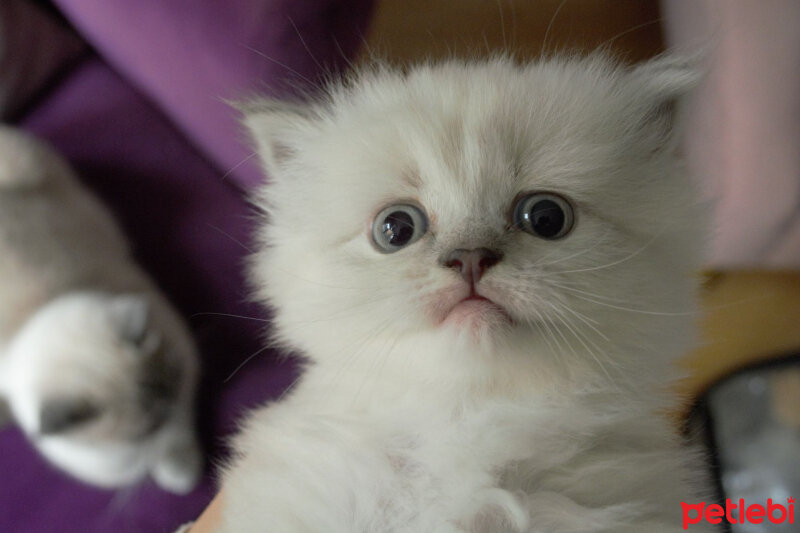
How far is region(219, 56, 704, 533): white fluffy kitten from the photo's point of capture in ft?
1.95

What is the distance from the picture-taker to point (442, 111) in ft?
2.29

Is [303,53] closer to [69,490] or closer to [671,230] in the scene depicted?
[671,230]

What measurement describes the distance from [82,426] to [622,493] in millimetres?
Result: 1201

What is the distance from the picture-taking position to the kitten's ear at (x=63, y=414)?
47.9 inches

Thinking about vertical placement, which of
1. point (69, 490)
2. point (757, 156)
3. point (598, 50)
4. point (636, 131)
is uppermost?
point (757, 156)

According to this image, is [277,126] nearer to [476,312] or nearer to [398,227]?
[398,227]

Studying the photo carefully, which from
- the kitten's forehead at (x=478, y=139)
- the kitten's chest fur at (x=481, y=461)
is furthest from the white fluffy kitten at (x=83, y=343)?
the kitten's forehead at (x=478, y=139)

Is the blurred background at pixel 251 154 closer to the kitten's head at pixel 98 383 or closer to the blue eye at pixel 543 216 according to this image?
the kitten's head at pixel 98 383

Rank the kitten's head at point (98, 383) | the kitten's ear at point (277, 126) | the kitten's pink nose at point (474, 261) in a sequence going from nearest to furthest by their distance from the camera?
the kitten's pink nose at point (474, 261), the kitten's ear at point (277, 126), the kitten's head at point (98, 383)

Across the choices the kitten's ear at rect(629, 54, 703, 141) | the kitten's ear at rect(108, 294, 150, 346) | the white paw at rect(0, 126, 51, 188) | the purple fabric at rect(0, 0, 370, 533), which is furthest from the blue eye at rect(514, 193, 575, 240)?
the white paw at rect(0, 126, 51, 188)

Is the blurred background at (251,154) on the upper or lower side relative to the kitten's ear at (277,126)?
upper

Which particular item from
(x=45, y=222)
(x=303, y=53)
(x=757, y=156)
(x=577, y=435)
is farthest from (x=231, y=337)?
(x=757, y=156)

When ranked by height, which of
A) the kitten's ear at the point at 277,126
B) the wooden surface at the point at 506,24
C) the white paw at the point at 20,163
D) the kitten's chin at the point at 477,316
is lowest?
the kitten's chin at the point at 477,316

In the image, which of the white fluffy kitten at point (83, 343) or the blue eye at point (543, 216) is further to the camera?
the white fluffy kitten at point (83, 343)
